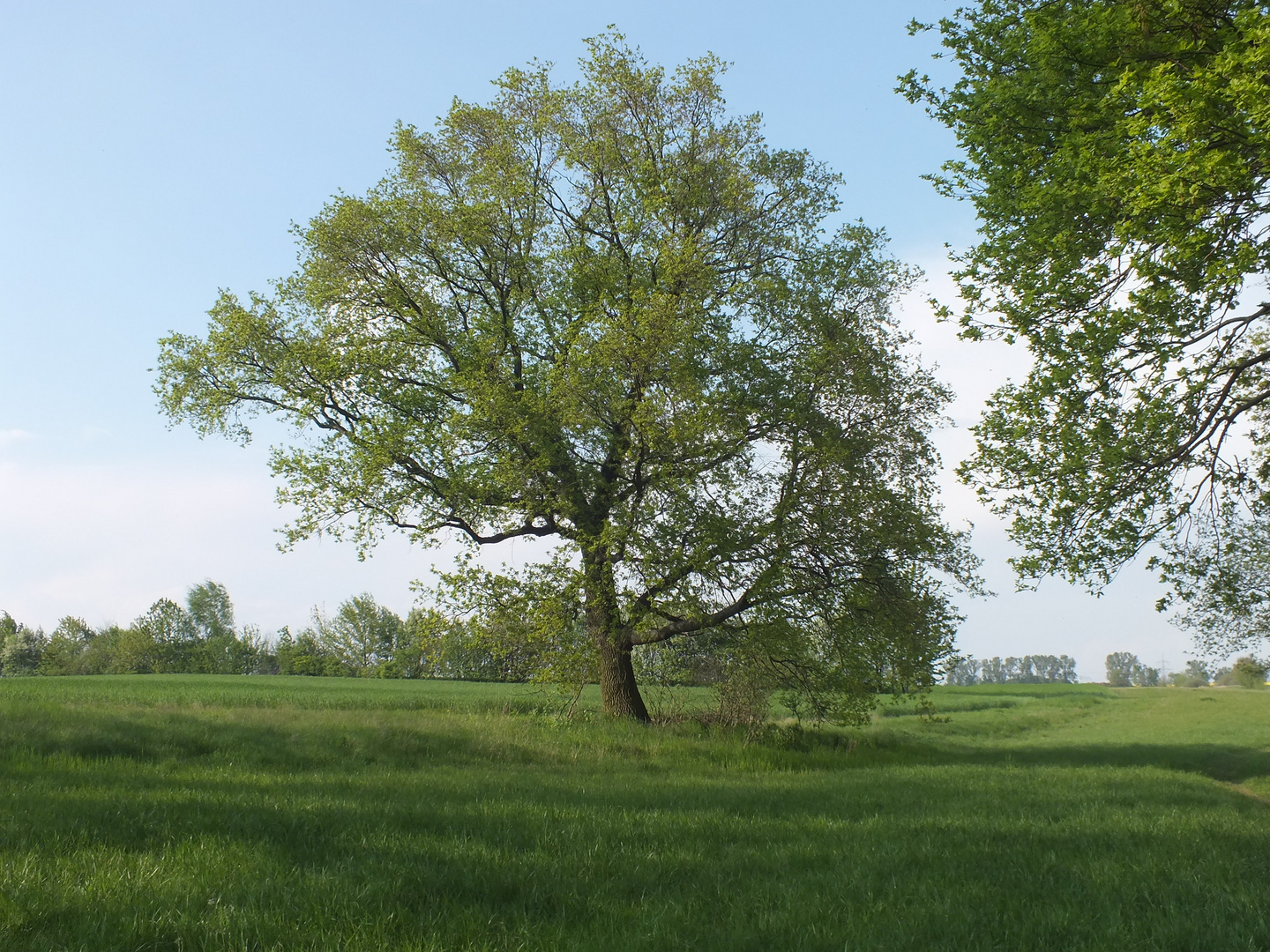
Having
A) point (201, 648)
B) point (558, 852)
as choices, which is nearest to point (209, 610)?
point (201, 648)

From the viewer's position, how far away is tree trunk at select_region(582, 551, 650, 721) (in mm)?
19578

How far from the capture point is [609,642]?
834 inches

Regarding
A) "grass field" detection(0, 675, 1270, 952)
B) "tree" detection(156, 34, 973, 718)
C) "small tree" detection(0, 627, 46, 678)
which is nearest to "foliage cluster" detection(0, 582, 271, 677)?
"small tree" detection(0, 627, 46, 678)

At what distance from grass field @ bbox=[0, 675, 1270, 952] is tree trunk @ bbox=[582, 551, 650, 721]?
4.86 meters

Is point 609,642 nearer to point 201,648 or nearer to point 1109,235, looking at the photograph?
point 1109,235

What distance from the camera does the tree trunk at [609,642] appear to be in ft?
64.2

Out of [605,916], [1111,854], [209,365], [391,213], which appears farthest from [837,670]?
[209,365]

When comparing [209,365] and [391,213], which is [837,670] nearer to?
[391,213]

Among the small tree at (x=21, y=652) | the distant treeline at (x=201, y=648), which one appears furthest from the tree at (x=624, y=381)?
the small tree at (x=21, y=652)

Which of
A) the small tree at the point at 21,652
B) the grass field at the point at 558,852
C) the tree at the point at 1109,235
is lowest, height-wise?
the small tree at the point at 21,652

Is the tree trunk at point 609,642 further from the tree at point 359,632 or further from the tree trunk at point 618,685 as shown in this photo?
the tree at point 359,632

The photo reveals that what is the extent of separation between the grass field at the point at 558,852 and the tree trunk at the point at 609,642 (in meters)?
4.86

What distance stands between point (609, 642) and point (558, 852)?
47.6ft

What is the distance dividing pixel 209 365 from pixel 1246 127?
24356 mm
